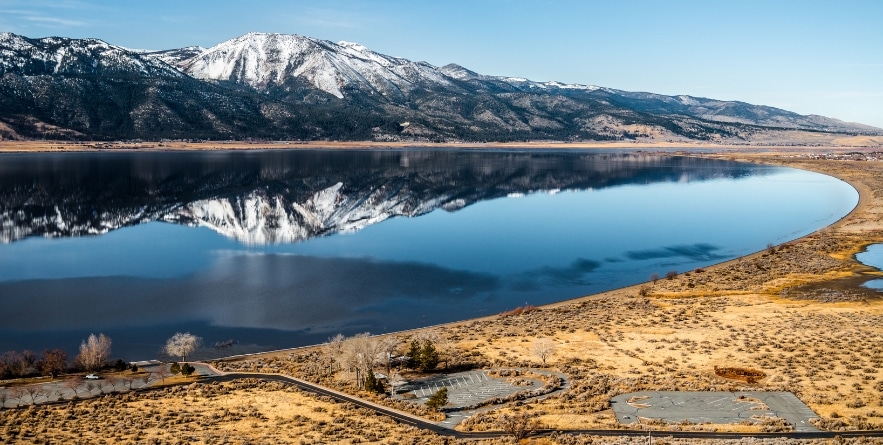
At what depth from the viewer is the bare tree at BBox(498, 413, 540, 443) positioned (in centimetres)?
2986

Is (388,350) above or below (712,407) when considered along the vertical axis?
above

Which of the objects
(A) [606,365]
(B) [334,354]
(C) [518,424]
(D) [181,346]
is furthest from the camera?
(D) [181,346]

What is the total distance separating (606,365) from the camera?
4081 cm

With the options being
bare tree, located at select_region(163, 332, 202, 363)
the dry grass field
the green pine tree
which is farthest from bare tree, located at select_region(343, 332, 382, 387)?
bare tree, located at select_region(163, 332, 202, 363)

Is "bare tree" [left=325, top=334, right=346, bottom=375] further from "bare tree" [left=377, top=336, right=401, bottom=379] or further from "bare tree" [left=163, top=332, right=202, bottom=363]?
"bare tree" [left=163, top=332, right=202, bottom=363]

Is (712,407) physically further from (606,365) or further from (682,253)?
(682,253)

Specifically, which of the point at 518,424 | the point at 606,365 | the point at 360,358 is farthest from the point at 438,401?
the point at 606,365

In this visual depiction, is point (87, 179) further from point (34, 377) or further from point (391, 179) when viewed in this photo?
point (34, 377)

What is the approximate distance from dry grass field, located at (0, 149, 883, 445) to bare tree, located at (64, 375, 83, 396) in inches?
90.1

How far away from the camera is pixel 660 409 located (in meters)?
33.2

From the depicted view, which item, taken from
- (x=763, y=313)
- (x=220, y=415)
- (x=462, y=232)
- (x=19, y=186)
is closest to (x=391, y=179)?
(x=462, y=232)

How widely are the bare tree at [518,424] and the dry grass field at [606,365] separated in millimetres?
573

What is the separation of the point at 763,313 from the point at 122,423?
1804 inches

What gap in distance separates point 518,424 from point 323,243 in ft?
192
